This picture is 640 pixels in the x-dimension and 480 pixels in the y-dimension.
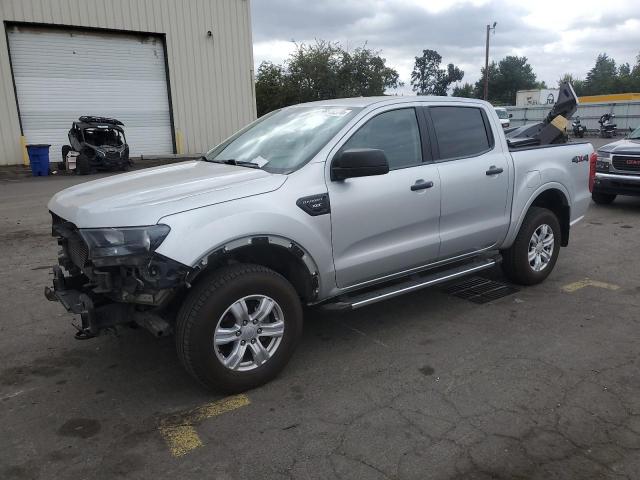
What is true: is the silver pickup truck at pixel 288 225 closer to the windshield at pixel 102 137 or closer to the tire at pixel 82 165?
the tire at pixel 82 165

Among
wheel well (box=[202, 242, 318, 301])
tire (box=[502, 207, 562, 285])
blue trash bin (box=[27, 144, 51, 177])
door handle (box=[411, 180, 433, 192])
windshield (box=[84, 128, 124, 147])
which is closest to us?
wheel well (box=[202, 242, 318, 301])

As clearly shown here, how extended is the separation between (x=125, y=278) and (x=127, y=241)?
0.23 m

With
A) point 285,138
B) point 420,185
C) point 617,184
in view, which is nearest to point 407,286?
point 420,185

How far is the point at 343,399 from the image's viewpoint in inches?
133

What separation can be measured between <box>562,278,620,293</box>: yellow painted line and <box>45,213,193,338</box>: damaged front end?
3.99 metres

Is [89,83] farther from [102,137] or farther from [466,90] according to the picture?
[466,90]

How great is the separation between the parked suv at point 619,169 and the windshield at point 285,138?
711 cm

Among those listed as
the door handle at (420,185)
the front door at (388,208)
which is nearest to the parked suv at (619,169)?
the front door at (388,208)

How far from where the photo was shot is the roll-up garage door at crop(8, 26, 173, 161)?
57.5 ft

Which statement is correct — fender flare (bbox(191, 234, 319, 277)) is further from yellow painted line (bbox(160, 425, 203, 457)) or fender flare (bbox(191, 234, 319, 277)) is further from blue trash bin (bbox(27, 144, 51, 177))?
blue trash bin (bbox(27, 144, 51, 177))

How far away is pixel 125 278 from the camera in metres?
3.09

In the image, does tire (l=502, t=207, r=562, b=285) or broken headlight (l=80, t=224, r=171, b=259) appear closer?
broken headlight (l=80, t=224, r=171, b=259)

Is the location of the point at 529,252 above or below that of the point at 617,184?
below

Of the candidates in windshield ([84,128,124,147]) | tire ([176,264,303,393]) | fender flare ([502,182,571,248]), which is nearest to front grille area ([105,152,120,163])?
windshield ([84,128,124,147])
